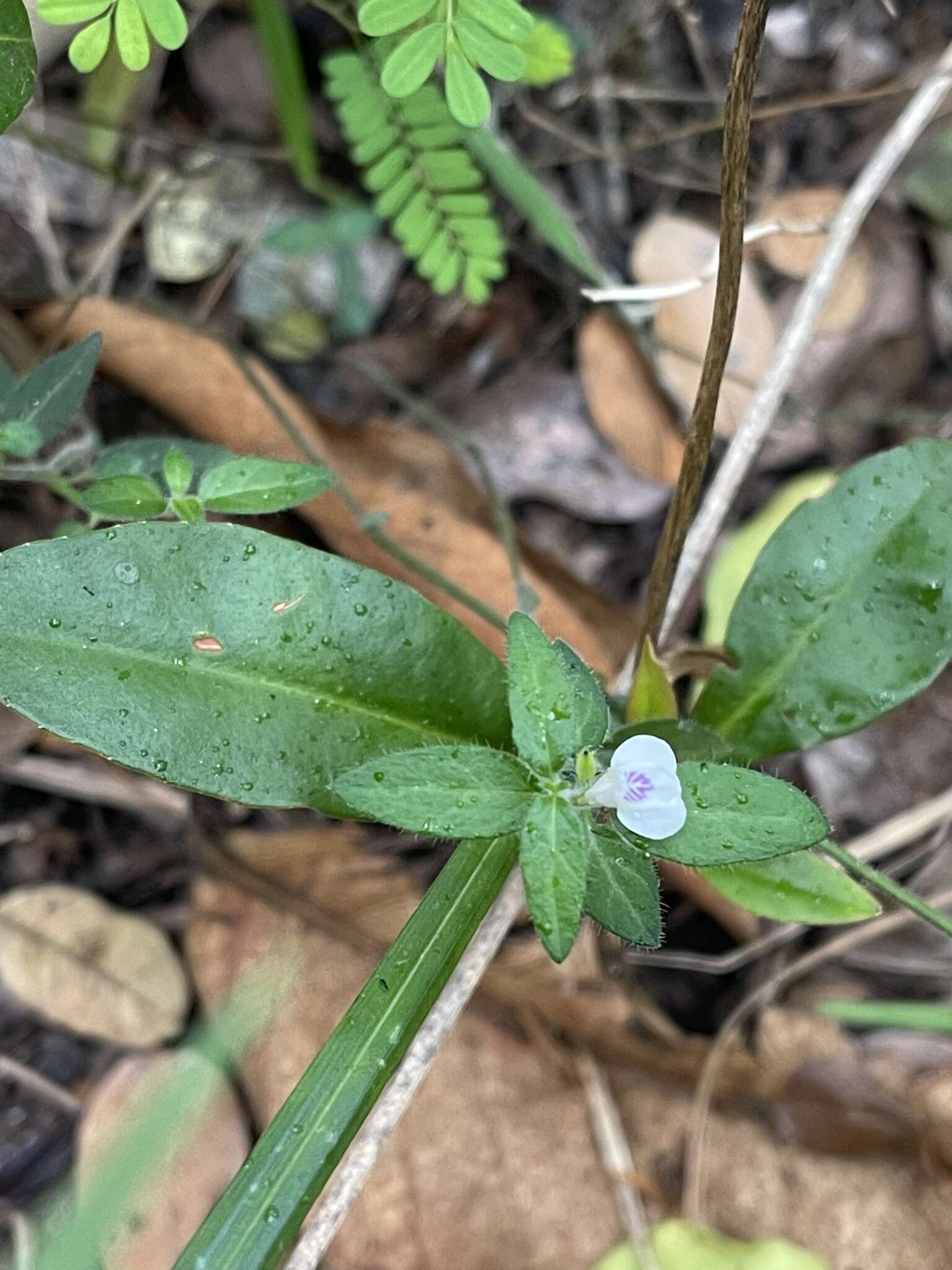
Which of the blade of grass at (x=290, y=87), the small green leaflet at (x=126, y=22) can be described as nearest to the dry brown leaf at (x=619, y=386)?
the blade of grass at (x=290, y=87)

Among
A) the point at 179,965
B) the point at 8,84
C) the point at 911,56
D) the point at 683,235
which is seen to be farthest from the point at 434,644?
the point at 911,56

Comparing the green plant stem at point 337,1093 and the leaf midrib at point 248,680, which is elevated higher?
the leaf midrib at point 248,680

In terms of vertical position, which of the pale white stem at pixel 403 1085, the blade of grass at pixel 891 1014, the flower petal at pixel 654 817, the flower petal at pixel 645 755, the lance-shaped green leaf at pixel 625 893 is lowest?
the blade of grass at pixel 891 1014

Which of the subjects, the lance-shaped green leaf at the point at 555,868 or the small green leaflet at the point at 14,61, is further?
the small green leaflet at the point at 14,61

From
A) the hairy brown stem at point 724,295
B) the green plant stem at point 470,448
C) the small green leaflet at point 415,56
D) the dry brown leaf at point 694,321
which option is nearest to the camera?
the hairy brown stem at point 724,295

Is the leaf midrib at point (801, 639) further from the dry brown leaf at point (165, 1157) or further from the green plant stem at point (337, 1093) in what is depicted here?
the dry brown leaf at point (165, 1157)

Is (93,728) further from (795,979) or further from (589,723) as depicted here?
(795,979)

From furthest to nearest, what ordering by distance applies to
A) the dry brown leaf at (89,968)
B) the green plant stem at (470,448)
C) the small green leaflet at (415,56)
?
the dry brown leaf at (89,968) → the green plant stem at (470,448) → the small green leaflet at (415,56)
